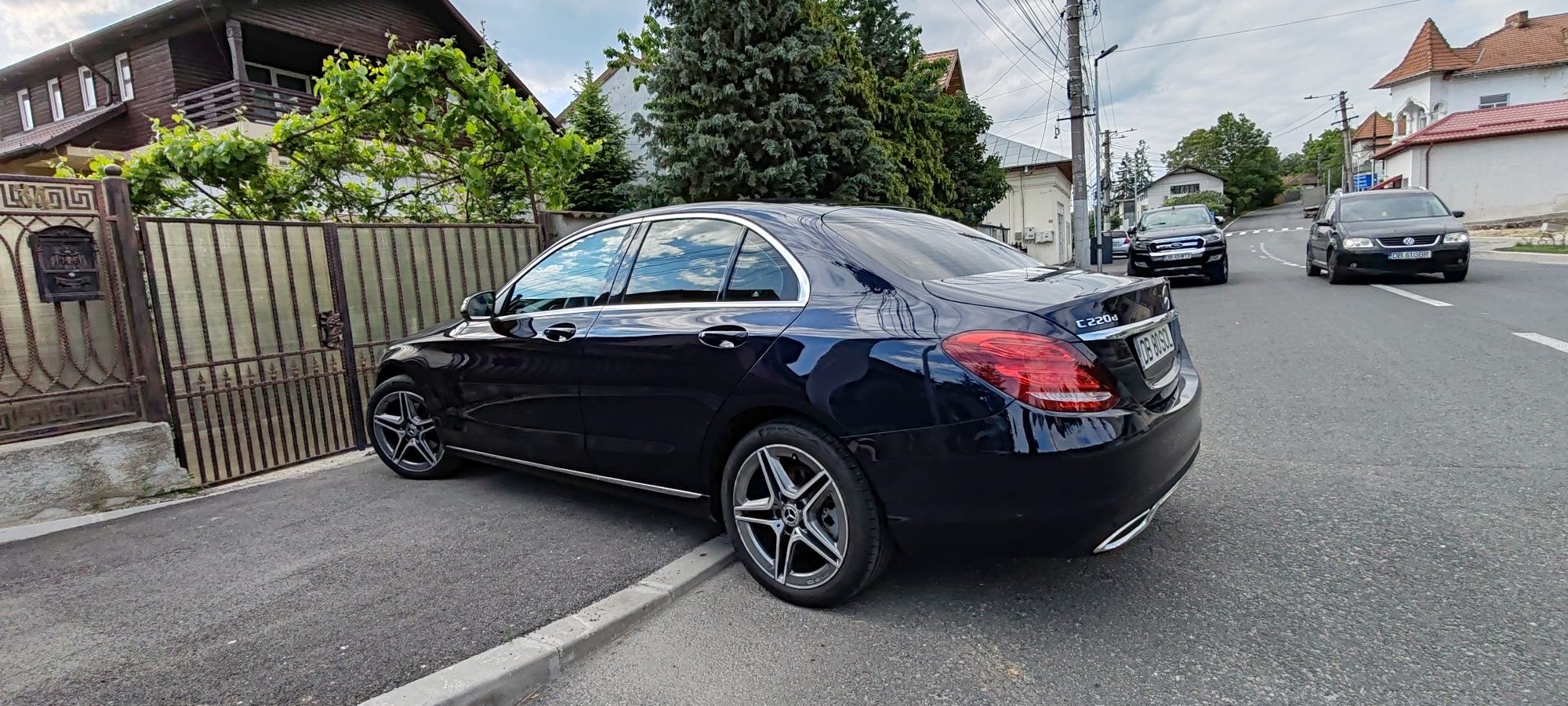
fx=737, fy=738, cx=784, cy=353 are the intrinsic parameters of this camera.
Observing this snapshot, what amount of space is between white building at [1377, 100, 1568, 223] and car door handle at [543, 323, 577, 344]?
1373 inches

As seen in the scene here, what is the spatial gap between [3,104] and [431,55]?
26.9 meters

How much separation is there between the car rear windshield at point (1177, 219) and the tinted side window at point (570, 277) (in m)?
13.4


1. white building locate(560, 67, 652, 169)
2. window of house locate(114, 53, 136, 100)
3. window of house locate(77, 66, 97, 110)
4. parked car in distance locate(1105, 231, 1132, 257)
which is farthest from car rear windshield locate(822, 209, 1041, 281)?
parked car in distance locate(1105, 231, 1132, 257)

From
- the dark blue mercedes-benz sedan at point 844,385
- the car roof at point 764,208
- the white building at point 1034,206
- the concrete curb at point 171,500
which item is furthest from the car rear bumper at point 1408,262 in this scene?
the white building at point 1034,206

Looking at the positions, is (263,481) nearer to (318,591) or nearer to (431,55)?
(318,591)

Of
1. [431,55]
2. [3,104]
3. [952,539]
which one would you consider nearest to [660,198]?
[431,55]

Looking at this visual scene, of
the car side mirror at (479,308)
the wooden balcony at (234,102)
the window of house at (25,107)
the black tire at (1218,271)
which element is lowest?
the black tire at (1218,271)

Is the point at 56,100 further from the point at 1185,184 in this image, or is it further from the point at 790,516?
the point at 1185,184

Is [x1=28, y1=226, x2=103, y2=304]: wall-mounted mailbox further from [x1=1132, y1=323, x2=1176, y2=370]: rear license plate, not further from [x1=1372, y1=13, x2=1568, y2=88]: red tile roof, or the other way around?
[x1=1372, y1=13, x2=1568, y2=88]: red tile roof

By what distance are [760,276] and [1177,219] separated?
1418cm

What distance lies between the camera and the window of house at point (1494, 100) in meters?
37.5

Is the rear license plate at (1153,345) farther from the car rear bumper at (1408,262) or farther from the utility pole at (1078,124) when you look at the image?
the utility pole at (1078,124)

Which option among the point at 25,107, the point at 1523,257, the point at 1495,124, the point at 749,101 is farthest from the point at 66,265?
the point at 1495,124

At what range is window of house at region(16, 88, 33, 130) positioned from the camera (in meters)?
21.4
